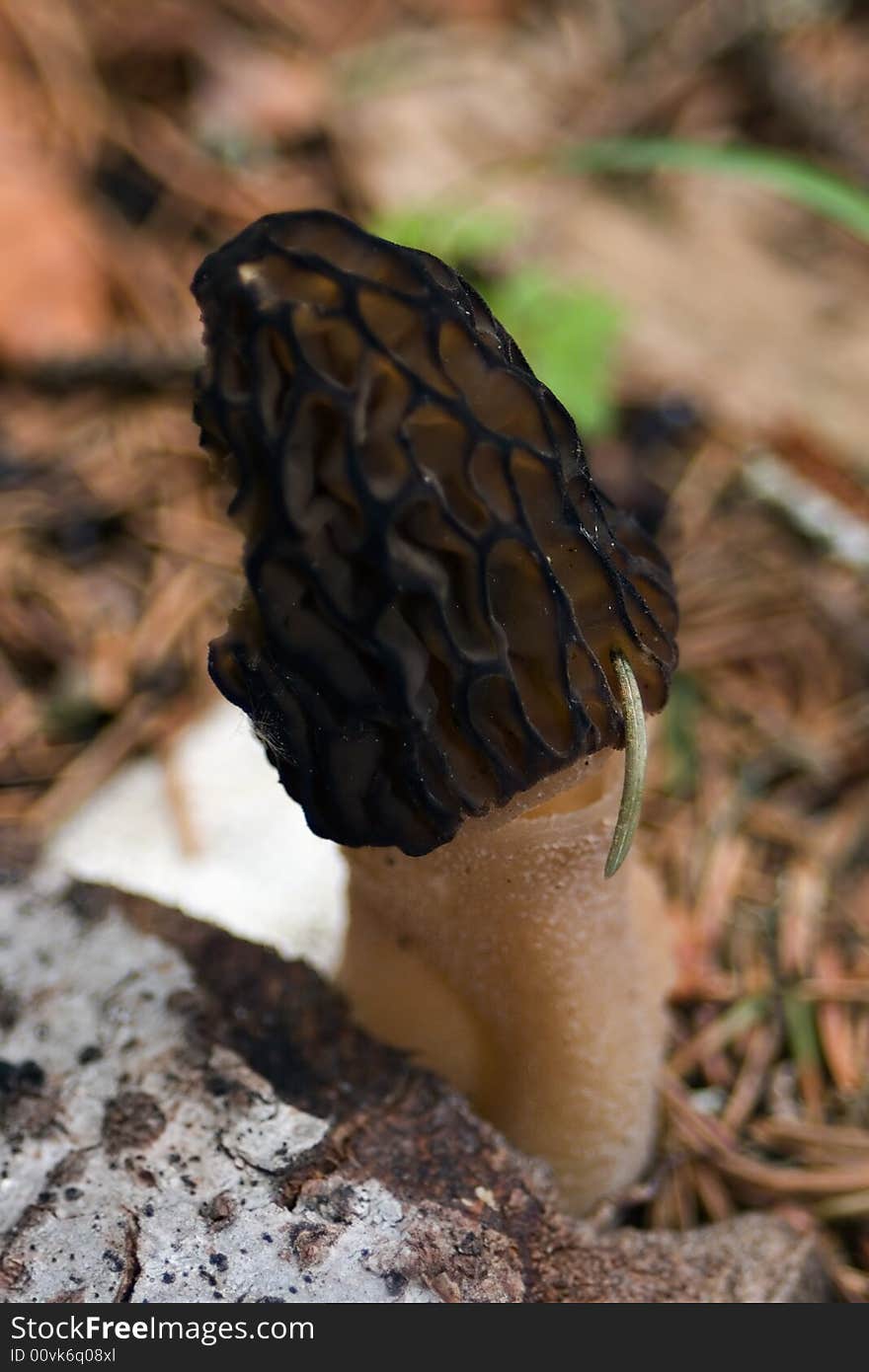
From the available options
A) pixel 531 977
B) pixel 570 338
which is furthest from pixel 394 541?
pixel 570 338

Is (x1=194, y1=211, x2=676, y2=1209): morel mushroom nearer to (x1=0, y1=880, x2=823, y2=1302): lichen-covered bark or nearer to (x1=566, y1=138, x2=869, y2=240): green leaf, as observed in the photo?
(x1=0, y1=880, x2=823, y2=1302): lichen-covered bark

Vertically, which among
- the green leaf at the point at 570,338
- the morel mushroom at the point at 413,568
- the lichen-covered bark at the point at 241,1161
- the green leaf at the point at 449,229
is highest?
the morel mushroom at the point at 413,568

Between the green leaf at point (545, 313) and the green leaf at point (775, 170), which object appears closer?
the green leaf at point (775, 170)

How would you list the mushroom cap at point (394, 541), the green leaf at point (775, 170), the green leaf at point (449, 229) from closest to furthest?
the mushroom cap at point (394, 541), the green leaf at point (775, 170), the green leaf at point (449, 229)

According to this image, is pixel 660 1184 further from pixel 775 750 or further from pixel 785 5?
pixel 785 5

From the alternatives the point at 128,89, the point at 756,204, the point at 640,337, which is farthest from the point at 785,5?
the point at 128,89

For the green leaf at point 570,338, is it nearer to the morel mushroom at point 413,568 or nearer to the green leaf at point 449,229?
the green leaf at point 449,229

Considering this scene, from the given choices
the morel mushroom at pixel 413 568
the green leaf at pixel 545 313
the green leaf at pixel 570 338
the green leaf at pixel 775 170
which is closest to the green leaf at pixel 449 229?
the green leaf at pixel 545 313
